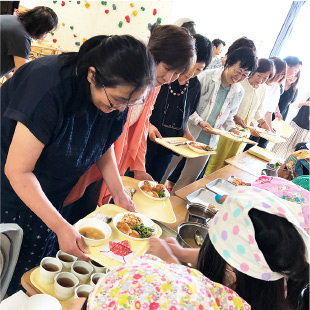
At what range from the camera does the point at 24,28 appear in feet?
7.15

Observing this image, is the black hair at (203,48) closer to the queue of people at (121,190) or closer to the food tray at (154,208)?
the queue of people at (121,190)

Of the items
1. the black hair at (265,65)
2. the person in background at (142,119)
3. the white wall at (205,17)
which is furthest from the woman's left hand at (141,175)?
the white wall at (205,17)

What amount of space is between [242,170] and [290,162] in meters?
0.54

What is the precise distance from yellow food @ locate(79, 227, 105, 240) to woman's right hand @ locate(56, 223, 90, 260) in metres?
0.10

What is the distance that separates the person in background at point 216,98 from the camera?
2383mm

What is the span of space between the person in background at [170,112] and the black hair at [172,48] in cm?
58

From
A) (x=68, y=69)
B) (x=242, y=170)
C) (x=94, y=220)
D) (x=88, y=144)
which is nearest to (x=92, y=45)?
(x=68, y=69)

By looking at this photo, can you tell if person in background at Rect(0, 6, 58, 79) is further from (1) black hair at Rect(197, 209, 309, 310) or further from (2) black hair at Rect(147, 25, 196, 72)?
(1) black hair at Rect(197, 209, 309, 310)

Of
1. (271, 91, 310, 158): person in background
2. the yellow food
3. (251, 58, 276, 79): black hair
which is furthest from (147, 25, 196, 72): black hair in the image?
(271, 91, 310, 158): person in background

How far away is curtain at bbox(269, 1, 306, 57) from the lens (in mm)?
5484

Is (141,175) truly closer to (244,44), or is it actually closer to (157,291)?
(157,291)

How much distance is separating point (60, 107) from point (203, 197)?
114cm

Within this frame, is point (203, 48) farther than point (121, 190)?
Yes

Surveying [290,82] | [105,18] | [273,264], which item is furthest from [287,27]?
[273,264]
